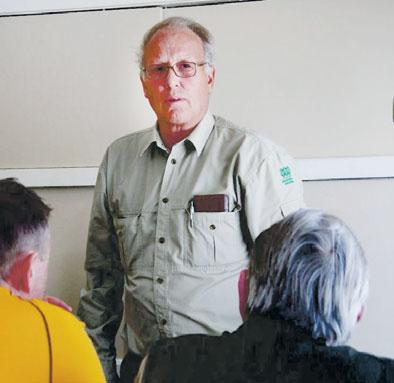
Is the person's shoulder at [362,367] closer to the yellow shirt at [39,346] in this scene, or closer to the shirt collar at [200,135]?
the yellow shirt at [39,346]

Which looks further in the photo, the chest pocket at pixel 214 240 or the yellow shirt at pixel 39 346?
the chest pocket at pixel 214 240

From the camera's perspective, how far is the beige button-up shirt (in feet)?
4.91

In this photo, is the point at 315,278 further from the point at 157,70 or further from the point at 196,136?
the point at 157,70

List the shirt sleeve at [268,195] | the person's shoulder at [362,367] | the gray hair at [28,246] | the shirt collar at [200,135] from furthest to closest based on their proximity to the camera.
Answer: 1. the shirt collar at [200,135]
2. the shirt sleeve at [268,195]
3. the gray hair at [28,246]
4. the person's shoulder at [362,367]

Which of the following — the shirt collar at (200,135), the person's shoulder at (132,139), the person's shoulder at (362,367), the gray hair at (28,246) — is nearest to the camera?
the person's shoulder at (362,367)

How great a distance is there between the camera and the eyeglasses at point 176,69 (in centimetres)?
164

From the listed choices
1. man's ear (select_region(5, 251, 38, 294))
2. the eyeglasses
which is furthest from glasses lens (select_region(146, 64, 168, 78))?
man's ear (select_region(5, 251, 38, 294))

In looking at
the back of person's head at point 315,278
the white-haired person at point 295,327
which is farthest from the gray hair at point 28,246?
the back of person's head at point 315,278

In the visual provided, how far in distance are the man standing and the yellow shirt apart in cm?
55

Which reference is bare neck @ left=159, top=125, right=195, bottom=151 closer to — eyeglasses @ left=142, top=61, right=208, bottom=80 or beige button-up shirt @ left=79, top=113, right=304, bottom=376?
beige button-up shirt @ left=79, top=113, right=304, bottom=376

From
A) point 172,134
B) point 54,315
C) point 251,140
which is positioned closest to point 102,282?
point 172,134

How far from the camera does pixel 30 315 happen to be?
94 cm

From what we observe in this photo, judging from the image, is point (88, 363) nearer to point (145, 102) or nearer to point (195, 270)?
point (195, 270)

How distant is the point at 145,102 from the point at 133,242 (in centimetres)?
75
